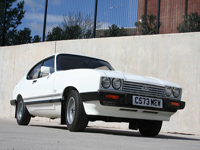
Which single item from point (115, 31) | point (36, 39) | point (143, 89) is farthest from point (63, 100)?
point (36, 39)

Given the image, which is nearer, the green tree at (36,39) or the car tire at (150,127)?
the car tire at (150,127)

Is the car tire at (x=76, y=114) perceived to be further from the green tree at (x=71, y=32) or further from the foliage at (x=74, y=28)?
the green tree at (x=71, y=32)

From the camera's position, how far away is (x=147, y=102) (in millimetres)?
5527

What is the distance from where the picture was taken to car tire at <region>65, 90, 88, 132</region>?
539cm

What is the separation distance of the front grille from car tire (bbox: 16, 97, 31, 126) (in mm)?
2986

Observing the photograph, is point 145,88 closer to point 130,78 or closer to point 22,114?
point 130,78

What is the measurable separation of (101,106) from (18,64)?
26.6 feet

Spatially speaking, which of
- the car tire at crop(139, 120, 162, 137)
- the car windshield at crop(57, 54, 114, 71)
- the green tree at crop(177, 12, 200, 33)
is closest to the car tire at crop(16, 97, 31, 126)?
the car windshield at crop(57, 54, 114, 71)

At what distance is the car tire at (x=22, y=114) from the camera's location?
24.8ft

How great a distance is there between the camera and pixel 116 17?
1032 centimetres

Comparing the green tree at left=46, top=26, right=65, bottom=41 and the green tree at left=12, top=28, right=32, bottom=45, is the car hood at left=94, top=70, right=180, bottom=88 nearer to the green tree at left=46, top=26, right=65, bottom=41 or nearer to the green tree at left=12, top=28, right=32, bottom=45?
the green tree at left=46, top=26, right=65, bottom=41

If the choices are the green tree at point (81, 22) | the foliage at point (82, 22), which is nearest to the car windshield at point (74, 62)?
the foliage at point (82, 22)

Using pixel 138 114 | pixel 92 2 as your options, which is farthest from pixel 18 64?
pixel 138 114

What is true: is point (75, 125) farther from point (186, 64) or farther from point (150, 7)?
point (150, 7)
